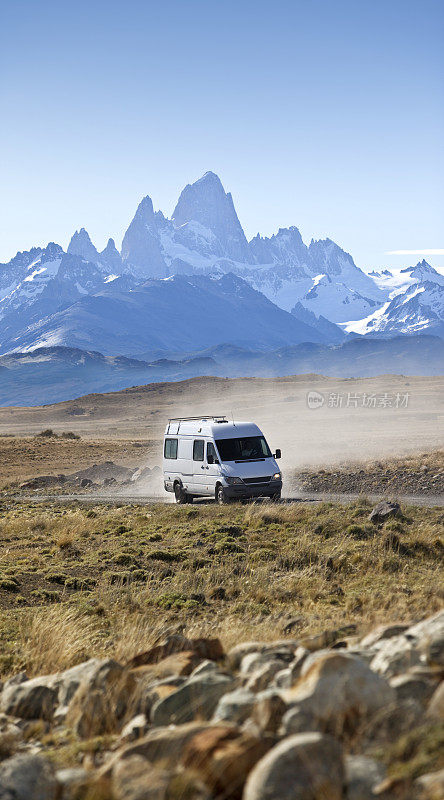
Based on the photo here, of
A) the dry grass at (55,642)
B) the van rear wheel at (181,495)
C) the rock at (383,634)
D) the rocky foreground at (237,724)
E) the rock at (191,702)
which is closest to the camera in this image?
the rocky foreground at (237,724)

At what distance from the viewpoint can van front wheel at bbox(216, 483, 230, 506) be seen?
2358cm

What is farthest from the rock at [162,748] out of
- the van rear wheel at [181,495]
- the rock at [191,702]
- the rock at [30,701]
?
the van rear wheel at [181,495]

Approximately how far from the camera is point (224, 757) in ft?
12.8

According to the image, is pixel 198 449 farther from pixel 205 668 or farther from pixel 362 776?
pixel 362 776

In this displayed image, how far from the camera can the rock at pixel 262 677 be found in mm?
5434

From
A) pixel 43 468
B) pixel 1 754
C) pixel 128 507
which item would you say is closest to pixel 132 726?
pixel 1 754

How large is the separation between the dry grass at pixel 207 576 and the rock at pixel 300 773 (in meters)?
3.65

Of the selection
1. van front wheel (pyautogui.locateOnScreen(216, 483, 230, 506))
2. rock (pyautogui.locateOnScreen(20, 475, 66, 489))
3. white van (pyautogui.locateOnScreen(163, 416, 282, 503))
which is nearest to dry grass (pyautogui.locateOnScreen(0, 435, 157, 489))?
rock (pyautogui.locateOnScreen(20, 475, 66, 489))

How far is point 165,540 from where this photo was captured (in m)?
18.5

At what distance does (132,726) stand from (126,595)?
7.14 meters

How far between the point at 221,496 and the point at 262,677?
18336 mm

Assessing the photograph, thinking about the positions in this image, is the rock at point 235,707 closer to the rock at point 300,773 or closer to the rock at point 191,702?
the rock at point 191,702

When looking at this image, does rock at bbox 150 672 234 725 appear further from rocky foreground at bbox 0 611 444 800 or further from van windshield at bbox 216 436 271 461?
van windshield at bbox 216 436 271 461

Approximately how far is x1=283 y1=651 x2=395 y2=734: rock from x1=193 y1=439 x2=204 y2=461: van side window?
1985cm
